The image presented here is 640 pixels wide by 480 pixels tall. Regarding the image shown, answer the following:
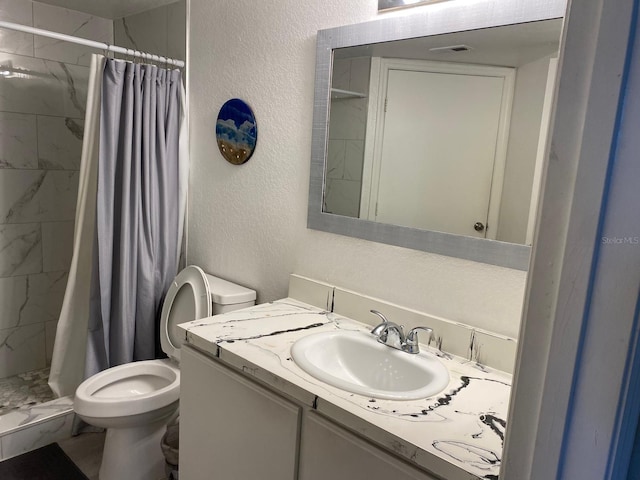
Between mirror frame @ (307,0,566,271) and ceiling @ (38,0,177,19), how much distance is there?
3.94 ft

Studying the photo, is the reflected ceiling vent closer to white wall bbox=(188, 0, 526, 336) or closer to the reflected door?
the reflected door

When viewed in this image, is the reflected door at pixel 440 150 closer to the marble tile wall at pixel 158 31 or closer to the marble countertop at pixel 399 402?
the marble countertop at pixel 399 402

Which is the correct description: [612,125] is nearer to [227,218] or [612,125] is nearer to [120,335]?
[227,218]

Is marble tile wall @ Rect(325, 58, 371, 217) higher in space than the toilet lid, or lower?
higher

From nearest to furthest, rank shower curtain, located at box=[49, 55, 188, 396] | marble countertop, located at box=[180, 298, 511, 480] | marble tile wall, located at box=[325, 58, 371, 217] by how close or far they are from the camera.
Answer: marble countertop, located at box=[180, 298, 511, 480], marble tile wall, located at box=[325, 58, 371, 217], shower curtain, located at box=[49, 55, 188, 396]

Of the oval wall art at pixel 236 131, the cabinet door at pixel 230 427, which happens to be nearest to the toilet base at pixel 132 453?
the cabinet door at pixel 230 427

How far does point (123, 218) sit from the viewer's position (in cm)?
213

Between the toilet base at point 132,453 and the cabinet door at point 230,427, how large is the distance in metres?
0.44

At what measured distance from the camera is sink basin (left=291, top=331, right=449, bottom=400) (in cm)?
127

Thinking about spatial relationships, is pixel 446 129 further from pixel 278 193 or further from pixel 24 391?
pixel 24 391

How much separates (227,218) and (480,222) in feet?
4.07

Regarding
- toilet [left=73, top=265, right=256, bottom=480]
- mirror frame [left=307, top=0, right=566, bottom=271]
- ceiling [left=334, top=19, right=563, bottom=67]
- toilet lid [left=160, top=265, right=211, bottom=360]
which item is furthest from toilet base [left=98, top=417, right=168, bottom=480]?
ceiling [left=334, top=19, right=563, bottom=67]

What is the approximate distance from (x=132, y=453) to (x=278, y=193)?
3.99 ft

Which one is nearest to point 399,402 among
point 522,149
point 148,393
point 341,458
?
point 341,458
